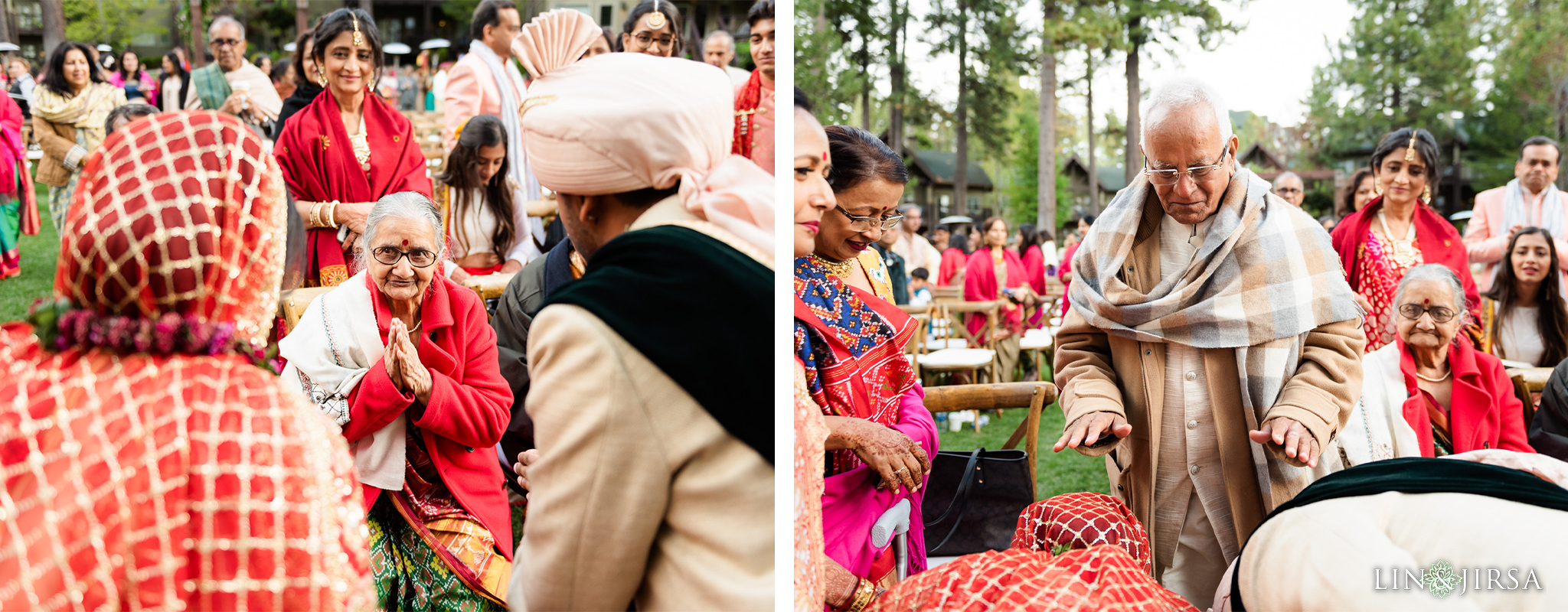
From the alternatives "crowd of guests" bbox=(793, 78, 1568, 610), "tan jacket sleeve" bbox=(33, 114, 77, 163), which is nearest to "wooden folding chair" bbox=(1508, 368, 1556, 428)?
"crowd of guests" bbox=(793, 78, 1568, 610)

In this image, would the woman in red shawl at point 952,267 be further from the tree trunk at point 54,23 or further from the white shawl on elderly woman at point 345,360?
the white shawl on elderly woman at point 345,360

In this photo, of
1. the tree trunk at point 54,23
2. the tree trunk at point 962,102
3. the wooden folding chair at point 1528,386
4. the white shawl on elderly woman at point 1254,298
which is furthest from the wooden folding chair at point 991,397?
the tree trunk at point 54,23

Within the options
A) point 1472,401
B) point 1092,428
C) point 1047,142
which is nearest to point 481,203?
point 1092,428

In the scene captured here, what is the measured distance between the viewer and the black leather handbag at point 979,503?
265cm

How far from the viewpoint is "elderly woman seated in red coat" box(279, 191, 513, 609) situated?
1.92 meters

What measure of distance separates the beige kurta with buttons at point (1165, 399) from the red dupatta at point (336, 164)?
65.4 inches

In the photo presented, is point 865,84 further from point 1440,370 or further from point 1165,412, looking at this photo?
point 1440,370

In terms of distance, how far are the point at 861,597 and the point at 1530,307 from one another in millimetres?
4554

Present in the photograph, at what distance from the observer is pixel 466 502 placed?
213 cm

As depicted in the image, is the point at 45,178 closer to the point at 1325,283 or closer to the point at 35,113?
the point at 35,113

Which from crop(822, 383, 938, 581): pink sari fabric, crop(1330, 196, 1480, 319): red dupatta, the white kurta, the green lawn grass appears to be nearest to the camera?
the green lawn grass

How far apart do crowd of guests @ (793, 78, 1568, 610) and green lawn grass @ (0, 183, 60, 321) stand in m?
1.01

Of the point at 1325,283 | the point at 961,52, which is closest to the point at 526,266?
the point at 1325,283

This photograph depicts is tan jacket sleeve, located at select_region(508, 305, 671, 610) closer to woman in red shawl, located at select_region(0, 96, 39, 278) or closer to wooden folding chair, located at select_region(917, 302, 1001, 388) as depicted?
woman in red shawl, located at select_region(0, 96, 39, 278)
